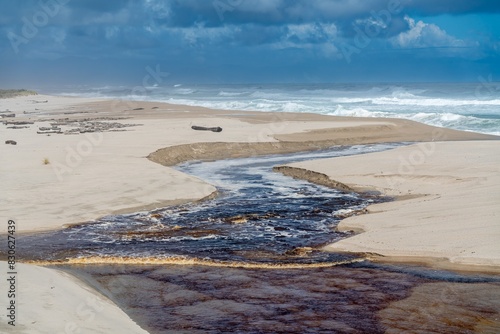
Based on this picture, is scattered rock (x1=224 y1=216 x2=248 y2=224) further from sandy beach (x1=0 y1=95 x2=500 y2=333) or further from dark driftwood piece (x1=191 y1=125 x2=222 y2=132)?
dark driftwood piece (x1=191 y1=125 x2=222 y2=132)

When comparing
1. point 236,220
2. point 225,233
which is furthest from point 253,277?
point 236,220

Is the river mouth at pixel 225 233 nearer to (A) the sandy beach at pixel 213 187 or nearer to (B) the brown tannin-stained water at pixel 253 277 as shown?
(B) the brown tannin-stained water at pixel 253 277

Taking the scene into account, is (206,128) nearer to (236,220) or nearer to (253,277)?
(236,220)

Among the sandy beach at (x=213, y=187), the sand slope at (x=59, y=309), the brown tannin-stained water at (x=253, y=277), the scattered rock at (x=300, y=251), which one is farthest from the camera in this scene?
the scattered rock at (x=300, y=251)

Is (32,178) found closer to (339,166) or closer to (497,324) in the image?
(339,166)

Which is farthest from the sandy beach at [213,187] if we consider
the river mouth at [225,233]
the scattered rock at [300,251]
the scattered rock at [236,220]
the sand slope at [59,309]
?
the scattered rock at [236,220]

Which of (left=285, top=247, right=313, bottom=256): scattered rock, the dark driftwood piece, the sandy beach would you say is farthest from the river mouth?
the dark driftwood piece

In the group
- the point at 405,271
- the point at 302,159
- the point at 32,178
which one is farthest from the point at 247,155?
the point at 405,271
